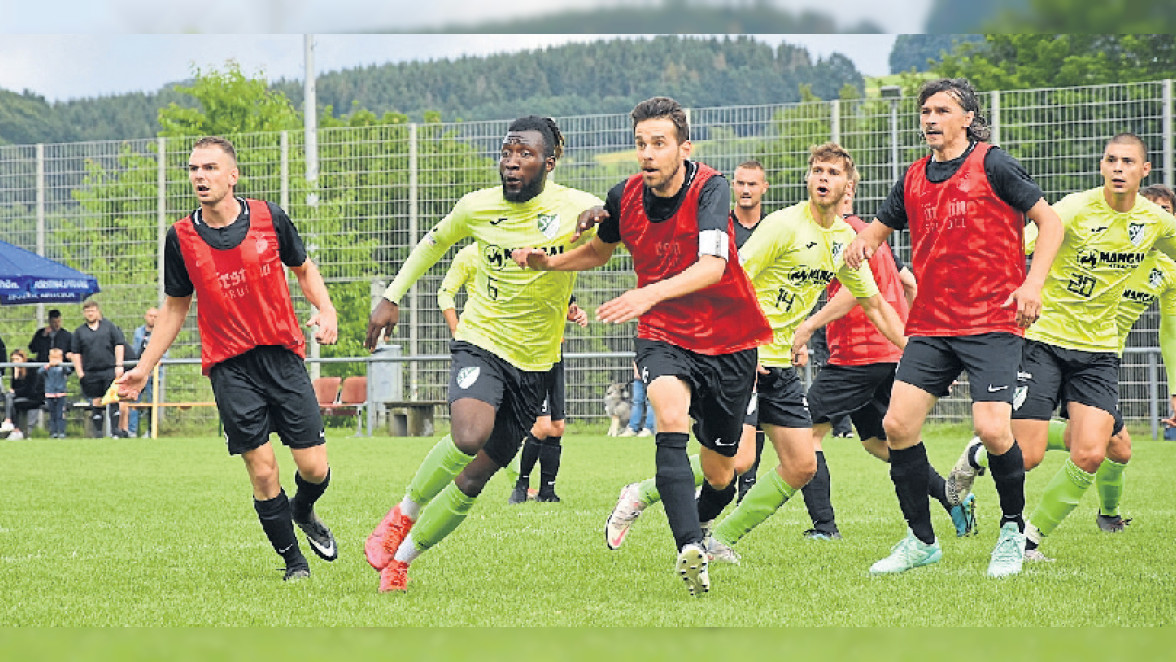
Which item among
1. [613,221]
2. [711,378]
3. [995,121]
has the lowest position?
[711,378]

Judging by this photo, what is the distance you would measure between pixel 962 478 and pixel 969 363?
2.09m

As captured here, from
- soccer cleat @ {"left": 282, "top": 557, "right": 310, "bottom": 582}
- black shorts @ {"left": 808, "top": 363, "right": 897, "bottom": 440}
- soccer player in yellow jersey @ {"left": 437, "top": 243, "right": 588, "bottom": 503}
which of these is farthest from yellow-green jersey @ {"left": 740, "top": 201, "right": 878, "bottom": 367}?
soccer player in yellow jersey @ {"left": 437, "top": 243, "right": 588, "bottom": 503}

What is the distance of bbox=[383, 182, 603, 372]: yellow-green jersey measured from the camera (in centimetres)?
633

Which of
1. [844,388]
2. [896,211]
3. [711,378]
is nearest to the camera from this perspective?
[711,378]

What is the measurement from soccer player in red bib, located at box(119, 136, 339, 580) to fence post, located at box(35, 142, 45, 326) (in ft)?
65.6

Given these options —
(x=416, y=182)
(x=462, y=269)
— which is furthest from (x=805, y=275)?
(x=416, y=182)

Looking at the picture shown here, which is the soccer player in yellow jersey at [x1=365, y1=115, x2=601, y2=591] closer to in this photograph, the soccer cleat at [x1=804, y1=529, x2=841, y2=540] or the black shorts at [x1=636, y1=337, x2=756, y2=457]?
the black shorts at [x1=636, y1=337, x2=756, y2=457]

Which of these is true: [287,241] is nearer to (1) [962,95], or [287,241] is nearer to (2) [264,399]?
(2) [264,399]

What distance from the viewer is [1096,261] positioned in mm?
7531

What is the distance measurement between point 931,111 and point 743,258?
1.53 metres

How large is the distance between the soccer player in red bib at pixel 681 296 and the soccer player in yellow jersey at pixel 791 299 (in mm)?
1086

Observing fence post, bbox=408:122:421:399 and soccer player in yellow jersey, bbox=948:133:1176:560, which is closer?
soccer player in yellow jersey, bbox=948:133:1176:560

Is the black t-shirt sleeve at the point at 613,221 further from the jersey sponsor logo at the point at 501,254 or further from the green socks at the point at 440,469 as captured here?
the green socks at the point at 440,469

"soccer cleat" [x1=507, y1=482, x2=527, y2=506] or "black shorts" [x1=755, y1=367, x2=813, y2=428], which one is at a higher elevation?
"black shorts" [x1=755, y1=367, x2=813, y2=428]
